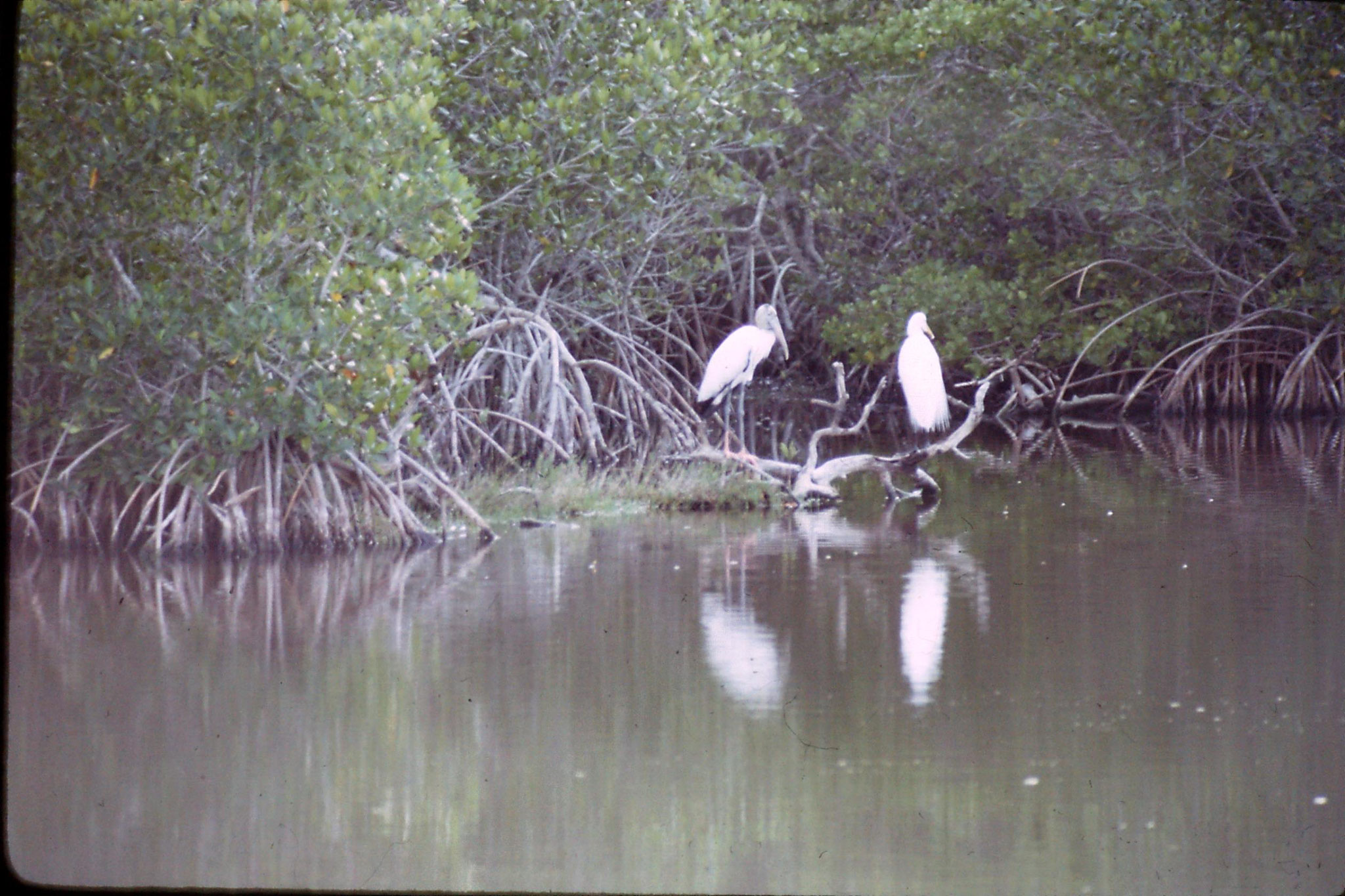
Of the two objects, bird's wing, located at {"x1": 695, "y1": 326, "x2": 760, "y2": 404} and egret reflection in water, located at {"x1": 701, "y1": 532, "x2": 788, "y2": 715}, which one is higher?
bird's wing, located at {"x1": 695, "y1": 326, "x2": 760, "y2": 404}

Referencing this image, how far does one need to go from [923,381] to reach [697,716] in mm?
5297

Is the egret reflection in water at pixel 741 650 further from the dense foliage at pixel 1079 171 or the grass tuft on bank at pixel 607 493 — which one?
the dense foliage at pixel 1079 171

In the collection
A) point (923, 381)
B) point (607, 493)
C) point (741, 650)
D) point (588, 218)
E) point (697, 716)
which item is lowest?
point (697, 716)

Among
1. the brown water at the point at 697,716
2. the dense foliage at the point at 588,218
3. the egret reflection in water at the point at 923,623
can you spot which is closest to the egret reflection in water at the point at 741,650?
the brown water at the point at 697,716

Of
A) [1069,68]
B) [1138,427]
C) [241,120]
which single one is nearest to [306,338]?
[241,120]

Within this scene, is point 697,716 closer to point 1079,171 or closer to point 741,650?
point 741,650

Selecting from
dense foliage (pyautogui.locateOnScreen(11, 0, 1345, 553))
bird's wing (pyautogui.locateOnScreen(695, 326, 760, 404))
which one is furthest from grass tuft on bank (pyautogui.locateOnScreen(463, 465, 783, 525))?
bird's wing (pyautogui.locateOnScreen(695, 326, 760, 404))

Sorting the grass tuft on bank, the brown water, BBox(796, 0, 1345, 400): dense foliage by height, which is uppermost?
BBox(796, 0, 1345, 400): dense foliage

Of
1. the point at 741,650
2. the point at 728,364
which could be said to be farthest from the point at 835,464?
the point at 741,650

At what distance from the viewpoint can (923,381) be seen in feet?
31.3

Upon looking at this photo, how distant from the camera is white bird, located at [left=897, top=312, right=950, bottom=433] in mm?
9555

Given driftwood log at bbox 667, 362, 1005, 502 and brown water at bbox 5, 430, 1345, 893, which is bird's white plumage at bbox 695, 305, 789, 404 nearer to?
driftwood log at bbox 667, 362, 1005, 502

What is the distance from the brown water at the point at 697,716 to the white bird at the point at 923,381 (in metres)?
2.28

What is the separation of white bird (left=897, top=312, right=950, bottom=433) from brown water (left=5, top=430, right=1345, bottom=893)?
7.48 feet
